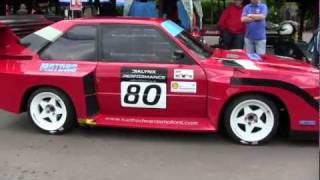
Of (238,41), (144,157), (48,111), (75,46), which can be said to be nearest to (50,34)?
(75,46)

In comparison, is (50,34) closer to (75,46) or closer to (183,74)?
(75,46)

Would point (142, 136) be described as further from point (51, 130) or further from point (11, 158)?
point (11, 158)

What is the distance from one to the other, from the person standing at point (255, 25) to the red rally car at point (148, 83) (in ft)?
8.08

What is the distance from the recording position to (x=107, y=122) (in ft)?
23.4

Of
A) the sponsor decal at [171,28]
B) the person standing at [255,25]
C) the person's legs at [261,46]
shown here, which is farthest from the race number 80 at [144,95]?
the person's legs at [261,46]

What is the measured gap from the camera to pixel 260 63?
7.02 meters

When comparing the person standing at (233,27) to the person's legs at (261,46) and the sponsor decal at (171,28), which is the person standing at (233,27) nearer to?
the person's legs at (261,46)

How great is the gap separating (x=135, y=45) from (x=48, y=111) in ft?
4.63

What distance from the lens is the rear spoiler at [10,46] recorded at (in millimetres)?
7485

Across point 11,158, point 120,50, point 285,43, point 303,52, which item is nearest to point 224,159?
point 120,50

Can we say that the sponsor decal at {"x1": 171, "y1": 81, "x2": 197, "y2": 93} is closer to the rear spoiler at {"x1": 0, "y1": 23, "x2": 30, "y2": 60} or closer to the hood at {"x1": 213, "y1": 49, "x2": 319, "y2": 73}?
the hood at {"x1": 213, "y1": 49, "x2": 319, "y2": 73}

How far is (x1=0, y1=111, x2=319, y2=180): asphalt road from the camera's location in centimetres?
581

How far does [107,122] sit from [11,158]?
1285 millimetres

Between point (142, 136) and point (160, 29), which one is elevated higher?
point (160, 29)
